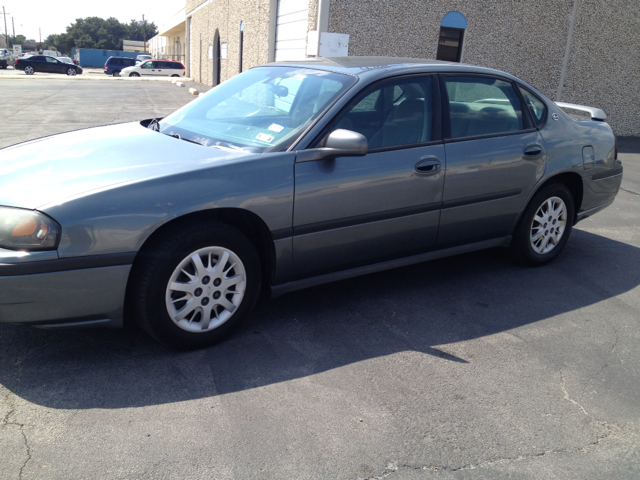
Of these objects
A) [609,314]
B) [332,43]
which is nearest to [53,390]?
[609,314]

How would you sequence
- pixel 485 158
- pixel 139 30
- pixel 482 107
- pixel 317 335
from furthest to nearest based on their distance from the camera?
pixel 139 30 < pixel 482 107 < pixel 485 158 < pixel 317 335

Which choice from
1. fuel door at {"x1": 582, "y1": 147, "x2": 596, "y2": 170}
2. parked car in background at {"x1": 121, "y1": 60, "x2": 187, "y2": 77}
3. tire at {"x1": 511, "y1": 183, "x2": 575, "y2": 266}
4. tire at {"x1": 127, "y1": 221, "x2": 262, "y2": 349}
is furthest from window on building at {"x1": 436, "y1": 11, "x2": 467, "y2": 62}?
parked car in background at {"x1": 121, "y1": 60, "x2": 187, "y2": 77}

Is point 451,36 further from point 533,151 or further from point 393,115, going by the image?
point 393,115

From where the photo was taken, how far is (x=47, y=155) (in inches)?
136

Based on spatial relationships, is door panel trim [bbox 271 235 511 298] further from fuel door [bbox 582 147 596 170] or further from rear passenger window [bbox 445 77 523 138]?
fuel door [bbox 582 147 596 170]

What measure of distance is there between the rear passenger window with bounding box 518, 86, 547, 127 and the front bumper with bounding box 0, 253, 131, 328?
338 cm

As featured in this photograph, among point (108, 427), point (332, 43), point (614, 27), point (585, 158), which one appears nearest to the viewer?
point (108, 427)

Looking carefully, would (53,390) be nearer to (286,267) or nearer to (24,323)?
(24,323)

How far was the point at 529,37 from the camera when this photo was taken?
12945 mm

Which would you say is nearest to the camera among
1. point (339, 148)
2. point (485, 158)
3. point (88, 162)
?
point (88, 162)

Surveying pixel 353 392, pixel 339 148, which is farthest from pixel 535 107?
pixel 353 392

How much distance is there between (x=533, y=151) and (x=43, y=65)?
44774 mm

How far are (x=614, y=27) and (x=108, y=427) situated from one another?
14809mm

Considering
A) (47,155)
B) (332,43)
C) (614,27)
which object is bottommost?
(47,155)
